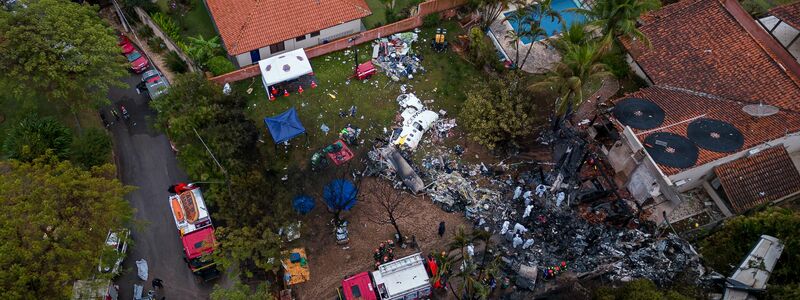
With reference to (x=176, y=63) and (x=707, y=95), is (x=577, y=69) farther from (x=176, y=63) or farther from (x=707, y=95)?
(x=176, y=63)

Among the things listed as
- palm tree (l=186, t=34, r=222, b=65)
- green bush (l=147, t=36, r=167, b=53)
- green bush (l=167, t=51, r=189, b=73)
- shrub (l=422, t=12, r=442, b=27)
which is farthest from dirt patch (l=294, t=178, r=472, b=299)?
green bush (l=147, t=36, r=167, b=53)

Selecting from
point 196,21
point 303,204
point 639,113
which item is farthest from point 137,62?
point 639,113

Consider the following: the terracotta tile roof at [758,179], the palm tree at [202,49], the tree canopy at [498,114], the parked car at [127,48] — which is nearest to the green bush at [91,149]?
the palm tree at [202,49]

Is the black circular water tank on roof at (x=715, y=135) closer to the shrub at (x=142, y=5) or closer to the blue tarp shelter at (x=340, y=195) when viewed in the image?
the blue tarp shelter at (x=340, y=195)

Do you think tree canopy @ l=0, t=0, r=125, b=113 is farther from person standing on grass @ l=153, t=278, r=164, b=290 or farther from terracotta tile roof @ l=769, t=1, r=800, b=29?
terracotta tile roof @ l=769, t=1, r=800, b=29

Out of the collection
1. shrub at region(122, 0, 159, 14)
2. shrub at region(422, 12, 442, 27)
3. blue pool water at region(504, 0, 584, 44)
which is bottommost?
blue pool water at region(504, 0, 584, 44)

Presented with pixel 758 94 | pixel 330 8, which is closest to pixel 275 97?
pixel 330 8
